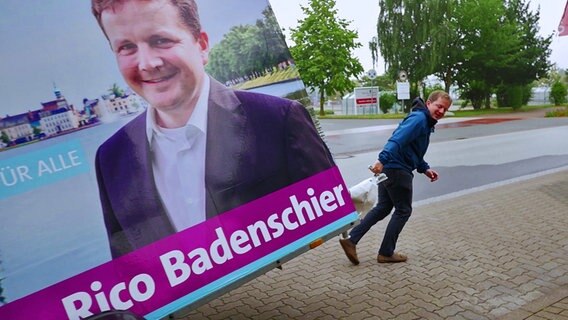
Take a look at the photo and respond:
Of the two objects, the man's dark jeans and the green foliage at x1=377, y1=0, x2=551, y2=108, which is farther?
the green foliage at x1=377, y1=0, x2=551, y2=108

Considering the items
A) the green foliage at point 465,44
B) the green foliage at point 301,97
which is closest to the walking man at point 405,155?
the green foliage at point 301,97

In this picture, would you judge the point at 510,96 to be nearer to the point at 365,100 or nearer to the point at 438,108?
the point at 365,100

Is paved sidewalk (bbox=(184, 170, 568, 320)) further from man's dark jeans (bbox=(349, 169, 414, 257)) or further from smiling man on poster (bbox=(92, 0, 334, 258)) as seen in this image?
smiling man on poster (bbox=(92, 0, 334, 258))

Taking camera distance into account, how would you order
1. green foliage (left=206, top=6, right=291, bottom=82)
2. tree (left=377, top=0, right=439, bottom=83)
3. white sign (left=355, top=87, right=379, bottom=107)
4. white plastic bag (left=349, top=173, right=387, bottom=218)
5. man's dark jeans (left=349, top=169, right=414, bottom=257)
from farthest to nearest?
tree (left=377, top=0, right=439, bottom=83) → white sign (left=355, top=87, right=379, bottom=107) → man's dark jeans (left=349, top=169, right=414, bottom=257) → white plastic bag (left=349, top=173, right=387, bottom=218) → green foliage (left=206, top=6, right=291, bottom=82)

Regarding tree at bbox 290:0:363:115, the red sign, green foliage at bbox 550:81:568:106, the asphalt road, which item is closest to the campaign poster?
the asphalt road

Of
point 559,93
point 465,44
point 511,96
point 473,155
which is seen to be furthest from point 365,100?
point 473,155

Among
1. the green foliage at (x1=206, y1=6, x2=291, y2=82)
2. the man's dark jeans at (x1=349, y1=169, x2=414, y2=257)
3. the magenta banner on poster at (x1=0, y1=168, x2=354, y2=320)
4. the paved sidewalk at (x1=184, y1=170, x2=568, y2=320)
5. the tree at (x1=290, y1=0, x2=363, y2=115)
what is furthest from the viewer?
the tree at (x1=290, y1=0, x2=363, y2=115)

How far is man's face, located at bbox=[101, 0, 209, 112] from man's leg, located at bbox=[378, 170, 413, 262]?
2.58 metres

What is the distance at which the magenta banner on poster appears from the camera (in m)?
2.31

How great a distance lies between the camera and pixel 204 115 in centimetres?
281

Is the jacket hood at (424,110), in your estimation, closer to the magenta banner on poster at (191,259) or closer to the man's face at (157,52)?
the magenta banner on poster at (191,259)

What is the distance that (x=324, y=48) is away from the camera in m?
34.3

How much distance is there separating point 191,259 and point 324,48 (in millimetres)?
32968

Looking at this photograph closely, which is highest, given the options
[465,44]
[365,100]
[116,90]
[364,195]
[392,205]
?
[465,44]
